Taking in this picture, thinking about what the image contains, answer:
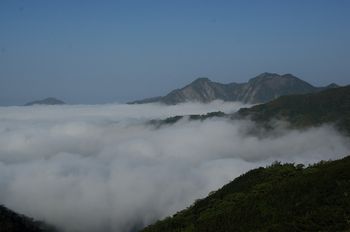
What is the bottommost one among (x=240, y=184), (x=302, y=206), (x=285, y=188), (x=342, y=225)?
(x=342, y=225)

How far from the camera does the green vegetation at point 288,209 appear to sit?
76.9m

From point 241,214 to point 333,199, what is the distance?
23.2 metres

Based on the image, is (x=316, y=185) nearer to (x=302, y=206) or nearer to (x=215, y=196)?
(x=302, y=206)

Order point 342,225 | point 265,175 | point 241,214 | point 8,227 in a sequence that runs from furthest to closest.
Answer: point 8,227, point 265,175, point 241,214, point 342,225

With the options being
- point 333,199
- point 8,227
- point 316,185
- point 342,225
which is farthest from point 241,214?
point 8,227

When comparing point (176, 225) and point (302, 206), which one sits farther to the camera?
point (176, 225)

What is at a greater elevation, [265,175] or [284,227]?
[265,175]

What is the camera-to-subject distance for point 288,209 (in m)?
91.5

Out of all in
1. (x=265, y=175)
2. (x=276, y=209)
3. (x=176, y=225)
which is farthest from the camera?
(x=265, y=175)

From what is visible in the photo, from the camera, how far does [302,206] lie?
88.9 m

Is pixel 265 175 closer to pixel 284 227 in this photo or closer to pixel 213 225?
pixel 213 225

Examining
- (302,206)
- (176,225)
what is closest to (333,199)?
(302,206)

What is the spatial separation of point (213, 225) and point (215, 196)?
5047 centimetres

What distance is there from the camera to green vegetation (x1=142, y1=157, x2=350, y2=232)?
76.9m
